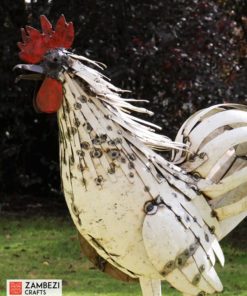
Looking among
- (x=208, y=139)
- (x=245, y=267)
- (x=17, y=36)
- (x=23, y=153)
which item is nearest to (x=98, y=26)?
(x=17, y=36)

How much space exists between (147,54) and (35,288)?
4.36 metres

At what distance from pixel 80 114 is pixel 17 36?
5.56m

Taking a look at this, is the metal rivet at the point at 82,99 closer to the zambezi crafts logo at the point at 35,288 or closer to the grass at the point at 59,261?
the zambezi crafts logo at the point at 35,288

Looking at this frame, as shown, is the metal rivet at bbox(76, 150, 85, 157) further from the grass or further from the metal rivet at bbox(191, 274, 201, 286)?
the grass

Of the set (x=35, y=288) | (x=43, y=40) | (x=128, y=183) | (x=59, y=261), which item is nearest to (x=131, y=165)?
(x=128, y=183)

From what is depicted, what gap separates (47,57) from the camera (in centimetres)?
443

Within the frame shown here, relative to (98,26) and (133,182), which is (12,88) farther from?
(133,182)

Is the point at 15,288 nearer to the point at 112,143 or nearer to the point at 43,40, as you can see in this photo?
the point at 112,143

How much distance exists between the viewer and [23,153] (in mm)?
10516

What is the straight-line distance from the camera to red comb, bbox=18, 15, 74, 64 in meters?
4.46

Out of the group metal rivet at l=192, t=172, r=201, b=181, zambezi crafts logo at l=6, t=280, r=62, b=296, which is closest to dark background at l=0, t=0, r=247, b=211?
zambezi crafts logo at l=6, t=280, r=62, b=296

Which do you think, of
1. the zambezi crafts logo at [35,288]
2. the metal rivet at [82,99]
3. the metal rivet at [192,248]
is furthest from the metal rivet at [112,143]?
the zambezi crafts logo at [35,288]

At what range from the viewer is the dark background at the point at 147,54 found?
9062 mm

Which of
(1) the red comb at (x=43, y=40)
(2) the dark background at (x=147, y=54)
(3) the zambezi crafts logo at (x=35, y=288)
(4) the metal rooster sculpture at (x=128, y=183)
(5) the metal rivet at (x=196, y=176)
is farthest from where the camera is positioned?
(2) the dark background at (x=147, y=54)
